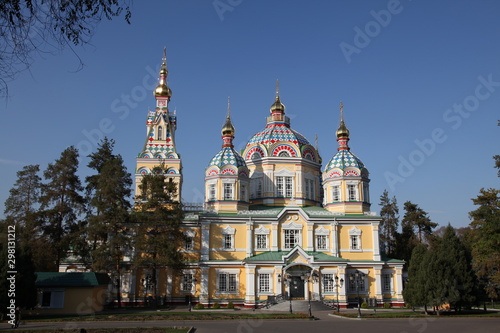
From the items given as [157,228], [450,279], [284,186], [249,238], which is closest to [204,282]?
[249,238]

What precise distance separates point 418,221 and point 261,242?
2171 centimetres

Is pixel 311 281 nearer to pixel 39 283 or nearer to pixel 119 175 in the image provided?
pixel 119 175

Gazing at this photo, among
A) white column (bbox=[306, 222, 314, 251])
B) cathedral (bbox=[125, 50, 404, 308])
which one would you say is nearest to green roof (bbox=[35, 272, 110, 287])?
cathedral (bbox=[125, 50, 404, 308])

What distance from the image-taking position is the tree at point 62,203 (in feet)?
112

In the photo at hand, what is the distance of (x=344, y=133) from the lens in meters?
44.0

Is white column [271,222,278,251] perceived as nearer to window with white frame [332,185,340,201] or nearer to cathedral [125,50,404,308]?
cathedral [125,50,404,308]

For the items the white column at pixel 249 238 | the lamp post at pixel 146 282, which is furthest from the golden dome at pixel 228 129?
the lamp post at pixel 146 282

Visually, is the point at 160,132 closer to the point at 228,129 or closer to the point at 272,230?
the point at 228,129

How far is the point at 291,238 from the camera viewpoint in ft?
124

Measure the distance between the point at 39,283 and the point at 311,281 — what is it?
66.0ft

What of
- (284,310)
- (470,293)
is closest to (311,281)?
(284,310)

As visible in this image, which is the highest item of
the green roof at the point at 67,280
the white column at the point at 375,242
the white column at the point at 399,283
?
the white column at the point at 375,242

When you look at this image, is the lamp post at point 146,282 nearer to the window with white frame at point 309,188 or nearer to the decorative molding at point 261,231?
the decorative molding at point 261,231

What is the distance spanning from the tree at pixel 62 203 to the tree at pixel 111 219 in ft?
4.94
